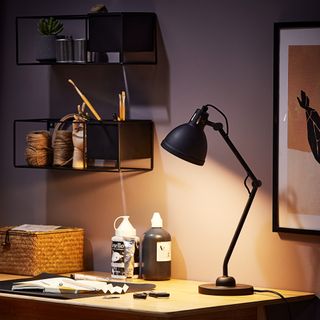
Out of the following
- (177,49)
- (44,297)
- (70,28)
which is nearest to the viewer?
(44,297)

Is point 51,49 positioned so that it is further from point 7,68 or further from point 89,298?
point 89,298

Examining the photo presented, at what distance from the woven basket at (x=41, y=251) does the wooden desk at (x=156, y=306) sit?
22 centimetres

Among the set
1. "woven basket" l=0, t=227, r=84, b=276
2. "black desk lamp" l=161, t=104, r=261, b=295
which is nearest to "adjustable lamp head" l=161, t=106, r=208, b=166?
"black desk lamp" l=161, t=104, r=261, b=295

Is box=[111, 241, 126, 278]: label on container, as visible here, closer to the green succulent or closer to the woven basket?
the woven basket

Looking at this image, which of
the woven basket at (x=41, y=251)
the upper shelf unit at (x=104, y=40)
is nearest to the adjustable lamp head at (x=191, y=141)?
the upper shelf unit at (x=104, y=40)

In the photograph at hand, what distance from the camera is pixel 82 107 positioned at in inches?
162

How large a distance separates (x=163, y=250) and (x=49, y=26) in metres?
1.05

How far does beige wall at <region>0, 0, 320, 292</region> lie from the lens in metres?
3.77

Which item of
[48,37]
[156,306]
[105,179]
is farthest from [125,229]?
[48,37]

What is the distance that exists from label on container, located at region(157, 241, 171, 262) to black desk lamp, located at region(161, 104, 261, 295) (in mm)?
292

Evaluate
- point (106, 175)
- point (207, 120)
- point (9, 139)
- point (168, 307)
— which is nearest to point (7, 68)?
point (9, 139)

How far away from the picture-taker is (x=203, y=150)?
358cm

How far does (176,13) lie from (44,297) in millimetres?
1261

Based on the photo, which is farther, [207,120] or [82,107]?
[82,107]
